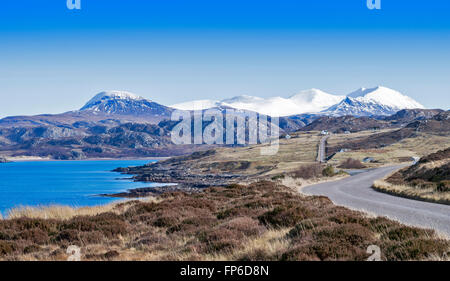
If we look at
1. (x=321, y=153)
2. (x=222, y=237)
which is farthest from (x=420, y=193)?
(x=321, y=153)

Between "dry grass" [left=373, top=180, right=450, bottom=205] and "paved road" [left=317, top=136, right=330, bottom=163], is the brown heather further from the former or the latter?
"paved road" [left=317, top=136, right=330, bottom=163]

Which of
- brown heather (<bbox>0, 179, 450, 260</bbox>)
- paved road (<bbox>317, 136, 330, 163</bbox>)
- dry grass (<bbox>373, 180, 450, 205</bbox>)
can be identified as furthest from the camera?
paved road (<bbox>317, 136, 330, 163</bbox>)

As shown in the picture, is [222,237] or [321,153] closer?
[222,237]

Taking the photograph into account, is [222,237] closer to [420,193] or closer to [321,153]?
[420,193]

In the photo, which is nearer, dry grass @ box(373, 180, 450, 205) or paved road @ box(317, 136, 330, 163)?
dry grass @ box(373, 180, 450, 205)

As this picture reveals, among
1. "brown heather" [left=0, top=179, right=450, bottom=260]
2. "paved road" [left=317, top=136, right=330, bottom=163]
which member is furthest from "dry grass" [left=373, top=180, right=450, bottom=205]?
"paved road" [left=317, top=136, right=330, bottom=163]

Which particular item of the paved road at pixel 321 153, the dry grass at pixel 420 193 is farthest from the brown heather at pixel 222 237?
the paved road at pixel 321 153

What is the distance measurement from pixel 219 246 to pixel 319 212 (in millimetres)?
6541

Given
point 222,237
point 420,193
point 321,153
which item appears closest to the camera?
point 222,237

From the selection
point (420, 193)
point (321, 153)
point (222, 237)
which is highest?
point (222, 237)

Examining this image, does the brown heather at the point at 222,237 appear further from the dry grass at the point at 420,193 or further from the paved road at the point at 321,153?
the paved road at the point at 321,153

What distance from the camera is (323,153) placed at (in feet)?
495

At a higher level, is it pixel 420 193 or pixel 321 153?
pixel 420 193
